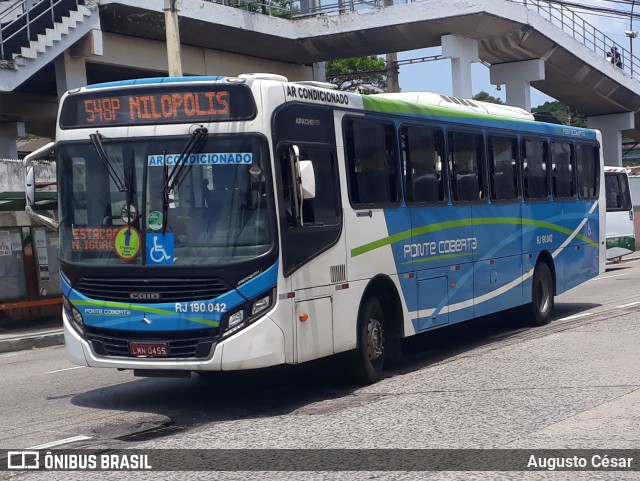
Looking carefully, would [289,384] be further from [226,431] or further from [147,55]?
[147,55]

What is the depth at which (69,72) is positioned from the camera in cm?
2828

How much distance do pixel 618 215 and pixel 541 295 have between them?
52.2ft

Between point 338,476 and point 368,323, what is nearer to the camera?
point 338,476

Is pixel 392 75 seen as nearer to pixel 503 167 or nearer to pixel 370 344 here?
→ pixel 503 167

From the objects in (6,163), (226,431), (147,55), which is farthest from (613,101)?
(226,431)

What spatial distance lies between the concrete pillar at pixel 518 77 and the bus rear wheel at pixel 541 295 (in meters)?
21.9

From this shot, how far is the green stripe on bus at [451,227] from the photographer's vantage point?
1118 centimetres

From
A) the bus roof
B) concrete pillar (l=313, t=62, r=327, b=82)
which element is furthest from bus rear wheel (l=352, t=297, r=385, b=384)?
concrete pillar (l=313, t=62, r=327, b=82)

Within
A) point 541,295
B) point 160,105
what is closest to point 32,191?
point 160,105

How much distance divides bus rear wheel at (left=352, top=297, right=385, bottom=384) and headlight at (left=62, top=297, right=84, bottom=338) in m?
2.92

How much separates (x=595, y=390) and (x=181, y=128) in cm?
479

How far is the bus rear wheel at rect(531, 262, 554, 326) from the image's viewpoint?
16031mm

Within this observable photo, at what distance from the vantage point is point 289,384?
37.7 feet

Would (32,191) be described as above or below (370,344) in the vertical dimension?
above
